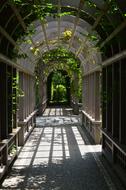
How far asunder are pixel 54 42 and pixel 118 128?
353 inches

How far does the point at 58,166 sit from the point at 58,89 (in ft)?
112

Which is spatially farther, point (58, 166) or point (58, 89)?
point (58, 89)

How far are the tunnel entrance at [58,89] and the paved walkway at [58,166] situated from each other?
27496 mm

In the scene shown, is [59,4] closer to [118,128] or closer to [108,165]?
[118,128]

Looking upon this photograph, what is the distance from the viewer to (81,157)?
11.5 m

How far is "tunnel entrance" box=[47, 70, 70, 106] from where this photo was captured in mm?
43500

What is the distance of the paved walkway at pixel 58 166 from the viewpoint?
8.29m

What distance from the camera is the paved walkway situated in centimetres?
829

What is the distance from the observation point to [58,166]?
33.5 feet

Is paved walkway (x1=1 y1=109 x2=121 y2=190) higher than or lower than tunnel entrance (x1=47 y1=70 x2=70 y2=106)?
lower

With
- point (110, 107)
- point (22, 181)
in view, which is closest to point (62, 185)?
point (22, 181)

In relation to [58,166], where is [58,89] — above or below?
above

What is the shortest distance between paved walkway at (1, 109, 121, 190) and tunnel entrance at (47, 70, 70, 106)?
27.5 m

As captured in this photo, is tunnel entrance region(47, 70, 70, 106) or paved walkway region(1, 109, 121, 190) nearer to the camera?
paved walkway region(1, 109, 121, 190)
